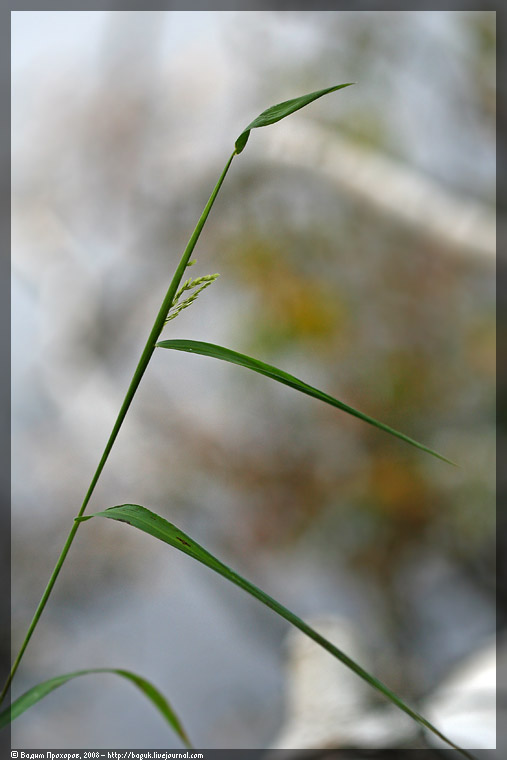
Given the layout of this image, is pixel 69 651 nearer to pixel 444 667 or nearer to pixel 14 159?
pixel 444 667

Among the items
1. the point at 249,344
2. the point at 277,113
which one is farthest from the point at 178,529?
the point at 249,344

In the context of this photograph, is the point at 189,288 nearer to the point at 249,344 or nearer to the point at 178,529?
the point at 178,529

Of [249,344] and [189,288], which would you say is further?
[249,344]

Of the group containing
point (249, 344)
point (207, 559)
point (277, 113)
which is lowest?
point (207, 559)

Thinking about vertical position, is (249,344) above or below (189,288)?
above

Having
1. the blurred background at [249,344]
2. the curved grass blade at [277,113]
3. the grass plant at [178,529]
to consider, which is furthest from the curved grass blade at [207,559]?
the blurred background at [249,344]

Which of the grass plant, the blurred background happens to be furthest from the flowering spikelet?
the blurred background

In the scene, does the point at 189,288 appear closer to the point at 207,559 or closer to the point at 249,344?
the point at 207,559

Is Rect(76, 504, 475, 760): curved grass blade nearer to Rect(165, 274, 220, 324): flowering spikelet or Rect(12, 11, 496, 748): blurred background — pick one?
Rect(165, 274, 220, 324): flowering spikelet

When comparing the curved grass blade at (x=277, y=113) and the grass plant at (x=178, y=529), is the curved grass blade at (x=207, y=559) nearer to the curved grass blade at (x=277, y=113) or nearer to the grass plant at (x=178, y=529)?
the grass plant at (x=178, y=529)
